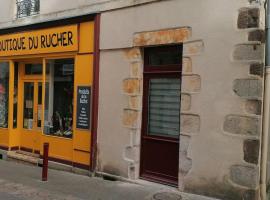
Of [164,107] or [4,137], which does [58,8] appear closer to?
[164,107]

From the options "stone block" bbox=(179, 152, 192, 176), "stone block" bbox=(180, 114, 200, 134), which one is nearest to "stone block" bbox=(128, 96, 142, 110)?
"stone block" bbox=(180, 114, 200, 134)

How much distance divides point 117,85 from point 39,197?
8.73 feet

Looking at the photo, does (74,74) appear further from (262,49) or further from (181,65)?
(262,49)

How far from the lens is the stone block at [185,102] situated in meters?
7.67

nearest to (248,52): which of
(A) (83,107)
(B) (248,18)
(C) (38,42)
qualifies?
(B) (248,18)

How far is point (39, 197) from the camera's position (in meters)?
7.70

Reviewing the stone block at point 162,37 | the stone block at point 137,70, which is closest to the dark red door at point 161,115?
the stone block at point 137,70

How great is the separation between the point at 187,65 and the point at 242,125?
1.47 meters

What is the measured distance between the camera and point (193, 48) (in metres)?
7.61

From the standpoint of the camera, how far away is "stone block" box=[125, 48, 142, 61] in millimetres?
8631

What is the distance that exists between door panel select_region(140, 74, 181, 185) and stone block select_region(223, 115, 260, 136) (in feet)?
4.12

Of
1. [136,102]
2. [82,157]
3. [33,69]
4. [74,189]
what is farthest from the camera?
[33,69]

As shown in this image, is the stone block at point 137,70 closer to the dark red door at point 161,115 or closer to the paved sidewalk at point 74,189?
the dark red door at point 161,115

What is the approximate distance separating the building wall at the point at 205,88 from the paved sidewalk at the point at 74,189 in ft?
1.18
